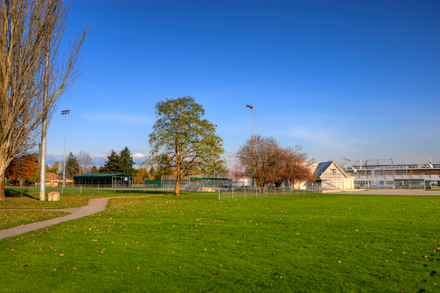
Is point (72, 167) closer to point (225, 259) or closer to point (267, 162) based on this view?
point (267, 162)

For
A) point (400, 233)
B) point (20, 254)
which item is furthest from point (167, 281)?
point (400, 233)

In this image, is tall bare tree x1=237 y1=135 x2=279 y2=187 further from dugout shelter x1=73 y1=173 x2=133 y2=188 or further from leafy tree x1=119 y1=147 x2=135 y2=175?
leafy tree x1=119 y1=147 x2=135 y2=175

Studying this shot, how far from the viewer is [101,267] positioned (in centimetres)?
661

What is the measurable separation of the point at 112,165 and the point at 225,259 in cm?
9131

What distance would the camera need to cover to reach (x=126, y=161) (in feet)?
311

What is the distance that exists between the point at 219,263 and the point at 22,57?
71.8 feet

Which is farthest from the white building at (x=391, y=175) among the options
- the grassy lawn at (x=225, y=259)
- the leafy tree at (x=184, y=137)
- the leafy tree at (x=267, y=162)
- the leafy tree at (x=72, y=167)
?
the leafy tree at (x=72, y=167)

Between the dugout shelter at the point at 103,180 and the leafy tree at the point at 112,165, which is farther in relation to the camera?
the leafy tree at the point at 112,165

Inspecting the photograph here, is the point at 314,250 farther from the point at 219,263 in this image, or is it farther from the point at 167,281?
the point at 167,281

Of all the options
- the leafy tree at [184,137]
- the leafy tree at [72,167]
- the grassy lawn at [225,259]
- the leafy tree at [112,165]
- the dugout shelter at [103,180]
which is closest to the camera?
the grassy lawn at [225,259]

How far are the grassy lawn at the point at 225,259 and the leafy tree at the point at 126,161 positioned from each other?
279ft

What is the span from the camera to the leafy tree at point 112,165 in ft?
302

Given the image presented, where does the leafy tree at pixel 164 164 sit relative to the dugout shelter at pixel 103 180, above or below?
above

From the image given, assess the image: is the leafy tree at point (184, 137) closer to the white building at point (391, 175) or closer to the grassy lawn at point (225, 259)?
the grassy lawn at point (225, 259)
